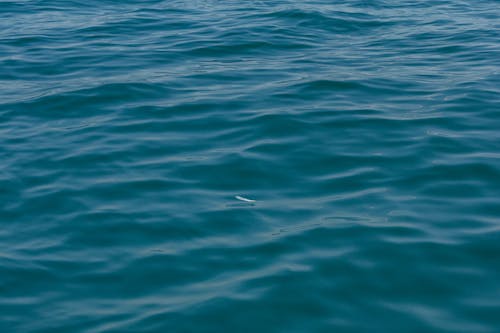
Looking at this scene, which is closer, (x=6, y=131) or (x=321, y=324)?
(x=321, y=324)

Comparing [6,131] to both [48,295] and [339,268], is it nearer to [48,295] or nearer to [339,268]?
[48,295]

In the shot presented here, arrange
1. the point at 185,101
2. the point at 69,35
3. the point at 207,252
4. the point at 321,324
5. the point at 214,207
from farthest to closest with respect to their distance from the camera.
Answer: the point at 69,35 < the point at 185,101 < the point at 214,207 < the point at 207,252 < the point at 321,324

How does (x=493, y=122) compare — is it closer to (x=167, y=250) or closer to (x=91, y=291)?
(x=167, y=250)

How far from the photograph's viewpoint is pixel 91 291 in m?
5.86

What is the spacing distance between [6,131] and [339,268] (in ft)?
17.7

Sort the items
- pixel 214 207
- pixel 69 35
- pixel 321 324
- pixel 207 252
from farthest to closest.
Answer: pixel 69 35
pixel 214 207
pixel 207 252
pixel 321 324

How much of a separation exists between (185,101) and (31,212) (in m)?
3.60

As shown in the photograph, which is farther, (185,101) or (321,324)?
(185,101)

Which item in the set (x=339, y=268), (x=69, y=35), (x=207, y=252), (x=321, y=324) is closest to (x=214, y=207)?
(x=207, y=252)

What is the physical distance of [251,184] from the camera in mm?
7711

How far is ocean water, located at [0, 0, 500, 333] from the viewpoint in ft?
18.4

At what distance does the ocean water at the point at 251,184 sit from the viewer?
5.62m

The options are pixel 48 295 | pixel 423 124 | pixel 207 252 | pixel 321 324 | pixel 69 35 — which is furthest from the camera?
pixel 69 35

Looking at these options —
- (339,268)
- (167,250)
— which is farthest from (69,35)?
(339,268)
